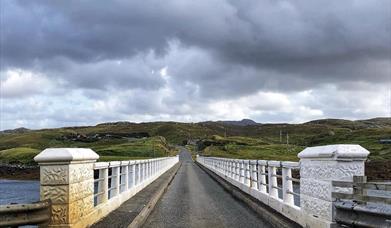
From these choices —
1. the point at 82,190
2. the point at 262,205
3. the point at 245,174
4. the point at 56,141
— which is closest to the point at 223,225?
the point at 262,205

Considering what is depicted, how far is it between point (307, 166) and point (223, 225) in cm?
317

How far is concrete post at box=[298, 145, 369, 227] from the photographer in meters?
8.70

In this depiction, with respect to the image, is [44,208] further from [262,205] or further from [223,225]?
[262,205]

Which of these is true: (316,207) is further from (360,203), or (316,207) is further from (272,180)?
(272,180)

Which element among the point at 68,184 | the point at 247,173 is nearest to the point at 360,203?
the point at 68,184

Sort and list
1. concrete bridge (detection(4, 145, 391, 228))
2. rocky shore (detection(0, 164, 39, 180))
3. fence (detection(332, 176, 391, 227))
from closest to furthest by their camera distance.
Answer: fence (detection(332, 176, 391, 227))
concrete bridge (detection(4, 145, 391, 228))
rocky shore (detection(0, 164, 39, 180))

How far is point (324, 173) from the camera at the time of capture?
9242mm

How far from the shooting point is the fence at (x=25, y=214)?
7715 mm

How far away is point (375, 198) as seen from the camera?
25.5 feet

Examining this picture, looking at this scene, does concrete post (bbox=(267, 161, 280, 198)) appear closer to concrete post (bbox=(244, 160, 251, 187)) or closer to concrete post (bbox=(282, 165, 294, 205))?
concrete post (bbox=(282, 165, 294, 205))

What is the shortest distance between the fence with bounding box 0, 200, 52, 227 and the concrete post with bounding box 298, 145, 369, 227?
16.0 ft

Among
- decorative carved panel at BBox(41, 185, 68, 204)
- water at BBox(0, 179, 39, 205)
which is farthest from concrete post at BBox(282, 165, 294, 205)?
water at BBox(0, 179, 39, 205)

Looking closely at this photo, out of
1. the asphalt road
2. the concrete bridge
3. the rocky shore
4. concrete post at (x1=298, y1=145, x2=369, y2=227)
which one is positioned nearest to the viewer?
the concrete bridge

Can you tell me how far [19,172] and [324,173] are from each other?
337 feet
